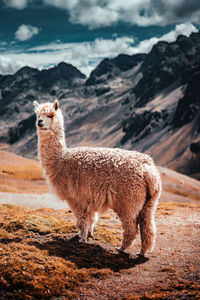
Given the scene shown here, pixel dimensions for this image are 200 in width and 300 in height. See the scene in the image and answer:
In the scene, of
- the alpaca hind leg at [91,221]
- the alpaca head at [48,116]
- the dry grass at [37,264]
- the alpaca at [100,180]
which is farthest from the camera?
the alpaca hind leg at [91,221]

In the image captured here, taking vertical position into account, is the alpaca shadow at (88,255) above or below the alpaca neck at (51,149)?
below

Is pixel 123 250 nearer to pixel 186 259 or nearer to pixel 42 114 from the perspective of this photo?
pixel 186 259

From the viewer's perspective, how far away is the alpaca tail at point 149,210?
10.5 m

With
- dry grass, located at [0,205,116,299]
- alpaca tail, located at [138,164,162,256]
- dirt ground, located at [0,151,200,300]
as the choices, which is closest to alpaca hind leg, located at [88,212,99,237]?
dirt ground, located at [0,151,200,300]

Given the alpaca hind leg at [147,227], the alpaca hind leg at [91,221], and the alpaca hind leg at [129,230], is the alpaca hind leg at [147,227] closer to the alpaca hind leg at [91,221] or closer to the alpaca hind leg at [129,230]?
the alpaca hind leg at [129,230]

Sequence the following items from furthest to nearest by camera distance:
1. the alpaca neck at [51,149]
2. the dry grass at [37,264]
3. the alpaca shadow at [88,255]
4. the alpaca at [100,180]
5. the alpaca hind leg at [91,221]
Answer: the alpaca neck at [51,149]
the alpaca hind leg at [91,221]
the alpaca at [100,180]
the alpaca shadow at [88,255]
the dry grass at [37,264]

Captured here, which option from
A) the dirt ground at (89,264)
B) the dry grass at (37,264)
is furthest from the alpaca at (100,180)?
the dry grass at (37,264)

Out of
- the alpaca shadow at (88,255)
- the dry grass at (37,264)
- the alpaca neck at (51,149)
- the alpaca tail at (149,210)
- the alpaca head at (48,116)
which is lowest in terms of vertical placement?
the alpaca shadow at (88,255)

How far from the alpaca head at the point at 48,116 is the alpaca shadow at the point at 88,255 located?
4.64 meters

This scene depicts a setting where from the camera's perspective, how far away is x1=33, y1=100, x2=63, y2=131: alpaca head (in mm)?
11154

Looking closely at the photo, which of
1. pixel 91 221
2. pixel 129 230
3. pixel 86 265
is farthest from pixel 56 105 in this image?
pixel 86 265

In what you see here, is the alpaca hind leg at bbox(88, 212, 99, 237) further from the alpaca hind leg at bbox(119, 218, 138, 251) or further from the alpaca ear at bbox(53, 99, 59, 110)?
the alpaca ear at bbox(53, 99, 59, 110)

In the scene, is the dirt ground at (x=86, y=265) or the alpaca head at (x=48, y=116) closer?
the dirt ground at (x=86, y=265)

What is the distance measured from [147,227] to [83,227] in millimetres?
2632
